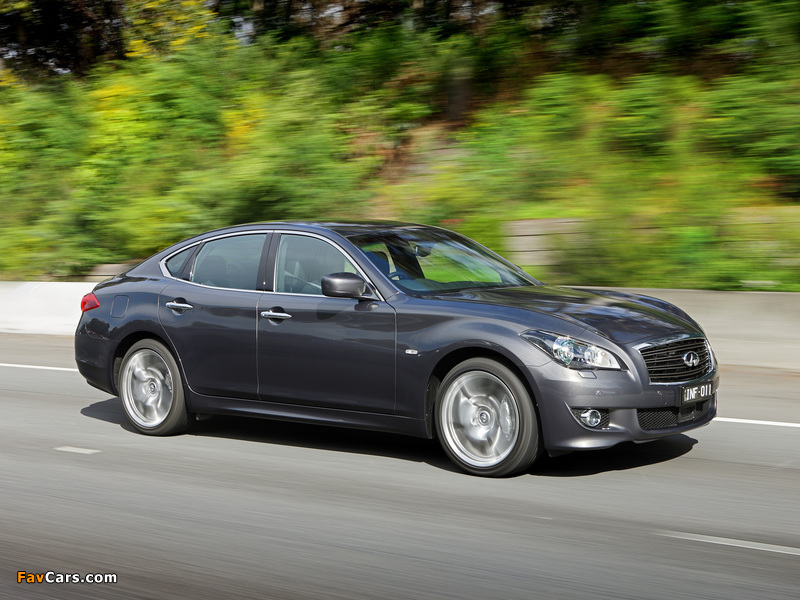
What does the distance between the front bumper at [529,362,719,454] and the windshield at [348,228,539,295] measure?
3.81 ft

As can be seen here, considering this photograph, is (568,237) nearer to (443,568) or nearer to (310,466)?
(310,466)

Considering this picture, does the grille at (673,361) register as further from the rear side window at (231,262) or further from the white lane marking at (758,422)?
the rear side window at (231,262)

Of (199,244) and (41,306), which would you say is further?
(41,306)

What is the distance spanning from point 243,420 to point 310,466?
195cm

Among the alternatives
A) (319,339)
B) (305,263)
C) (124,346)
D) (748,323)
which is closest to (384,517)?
(319,339)

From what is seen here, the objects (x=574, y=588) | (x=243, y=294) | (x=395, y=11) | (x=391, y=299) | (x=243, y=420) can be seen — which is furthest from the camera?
(x=395, y=11)

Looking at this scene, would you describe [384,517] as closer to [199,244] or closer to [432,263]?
[432,263]

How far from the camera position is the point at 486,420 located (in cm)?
613

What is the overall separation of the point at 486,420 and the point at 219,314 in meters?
2.21

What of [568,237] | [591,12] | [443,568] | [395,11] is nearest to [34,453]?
[443,568]

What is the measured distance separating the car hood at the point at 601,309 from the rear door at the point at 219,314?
1.53 meters

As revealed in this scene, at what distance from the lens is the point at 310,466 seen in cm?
662

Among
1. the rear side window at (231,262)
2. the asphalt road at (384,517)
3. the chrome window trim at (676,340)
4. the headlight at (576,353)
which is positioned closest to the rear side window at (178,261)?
the rear side window at (231,262)

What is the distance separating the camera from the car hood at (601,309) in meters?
5.98
